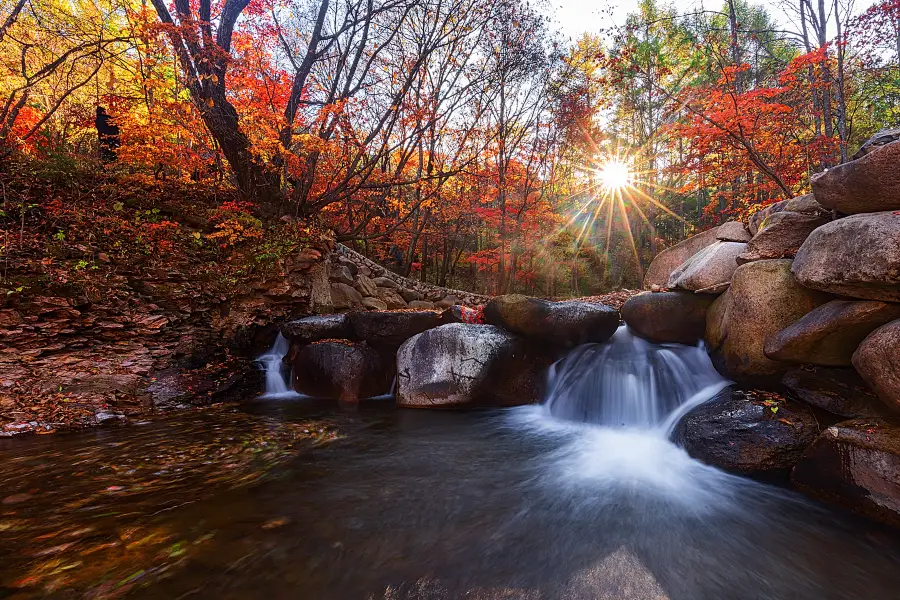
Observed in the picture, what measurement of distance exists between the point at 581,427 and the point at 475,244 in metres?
15.1

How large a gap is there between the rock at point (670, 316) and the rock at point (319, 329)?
16.5 feet

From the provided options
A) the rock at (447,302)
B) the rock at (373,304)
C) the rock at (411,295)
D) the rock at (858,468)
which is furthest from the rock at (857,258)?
the rock at (411,295)

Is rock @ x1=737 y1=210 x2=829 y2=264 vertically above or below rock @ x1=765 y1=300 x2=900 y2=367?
above

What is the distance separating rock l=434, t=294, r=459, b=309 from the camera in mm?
11159

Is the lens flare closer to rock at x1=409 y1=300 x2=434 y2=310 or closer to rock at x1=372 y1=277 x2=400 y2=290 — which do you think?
rock at x1=409 y1=300 x2=434 y2=310

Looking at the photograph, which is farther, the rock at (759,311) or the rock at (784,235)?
the rock at (784,235)

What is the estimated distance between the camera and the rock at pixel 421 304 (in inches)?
419

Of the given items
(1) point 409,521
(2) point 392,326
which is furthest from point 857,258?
(2) point 392,326

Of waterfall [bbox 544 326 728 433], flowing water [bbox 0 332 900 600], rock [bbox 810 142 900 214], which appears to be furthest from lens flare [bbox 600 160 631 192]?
flowing water [bbox 0 332 900 600]

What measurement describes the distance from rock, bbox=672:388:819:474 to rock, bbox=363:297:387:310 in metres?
7.11

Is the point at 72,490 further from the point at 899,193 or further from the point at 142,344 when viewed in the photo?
the point at 899,193

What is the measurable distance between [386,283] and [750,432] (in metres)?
8.64

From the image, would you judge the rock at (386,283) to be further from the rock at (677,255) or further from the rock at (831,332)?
the rock at (831,332)

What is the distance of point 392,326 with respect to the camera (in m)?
6.68
